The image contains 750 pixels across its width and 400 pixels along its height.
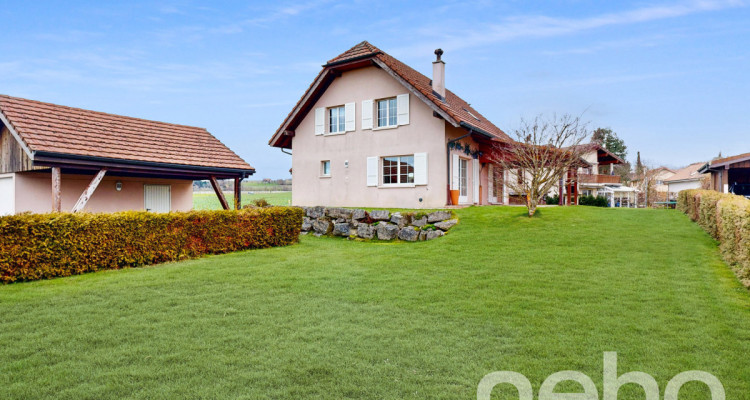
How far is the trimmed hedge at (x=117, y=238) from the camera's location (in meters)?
8.05

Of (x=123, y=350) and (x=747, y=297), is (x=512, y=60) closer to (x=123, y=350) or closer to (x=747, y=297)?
(x=747, y=297)

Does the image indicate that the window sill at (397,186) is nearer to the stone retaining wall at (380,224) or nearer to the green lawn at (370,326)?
the stone retaining wall at (380,224)

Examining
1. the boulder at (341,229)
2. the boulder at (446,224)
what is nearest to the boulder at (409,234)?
the boulder at (446,224)

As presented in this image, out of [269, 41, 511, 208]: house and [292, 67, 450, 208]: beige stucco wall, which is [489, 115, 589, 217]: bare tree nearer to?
[269, 41, 511, 208]: house

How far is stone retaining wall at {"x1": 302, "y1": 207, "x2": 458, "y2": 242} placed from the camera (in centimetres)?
1373

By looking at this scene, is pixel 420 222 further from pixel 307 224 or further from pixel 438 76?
pixel 438 76

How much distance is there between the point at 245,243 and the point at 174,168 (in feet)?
17.9

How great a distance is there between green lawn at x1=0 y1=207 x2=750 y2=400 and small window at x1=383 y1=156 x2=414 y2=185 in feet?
27.0

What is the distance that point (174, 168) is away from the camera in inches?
613

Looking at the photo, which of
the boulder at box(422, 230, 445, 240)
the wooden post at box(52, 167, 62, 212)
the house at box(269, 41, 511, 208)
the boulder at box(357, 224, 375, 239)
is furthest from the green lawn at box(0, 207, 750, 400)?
the house at box(269, 41, 511, 208)

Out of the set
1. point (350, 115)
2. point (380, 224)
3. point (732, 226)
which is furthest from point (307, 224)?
point (732, 226)

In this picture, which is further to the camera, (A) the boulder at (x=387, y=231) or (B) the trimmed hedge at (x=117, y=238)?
(A) the boulder at (x=387, y=231)

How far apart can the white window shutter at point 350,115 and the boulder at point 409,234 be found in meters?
6.80

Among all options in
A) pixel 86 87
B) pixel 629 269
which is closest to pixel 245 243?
pixel 629 269
